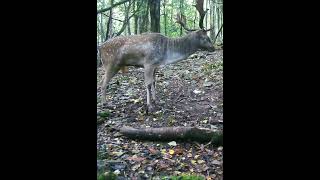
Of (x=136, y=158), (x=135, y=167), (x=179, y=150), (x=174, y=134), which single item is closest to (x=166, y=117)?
(x=174, y=134)

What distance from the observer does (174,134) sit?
288 cm

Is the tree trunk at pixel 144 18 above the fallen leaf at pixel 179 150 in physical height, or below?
above

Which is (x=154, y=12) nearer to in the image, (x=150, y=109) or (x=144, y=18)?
(x=144, y=18)

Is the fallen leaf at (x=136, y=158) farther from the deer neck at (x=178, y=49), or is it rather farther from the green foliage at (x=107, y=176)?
the deer neck at (x=178, y=49)

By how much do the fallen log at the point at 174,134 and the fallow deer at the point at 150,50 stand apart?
673 mm

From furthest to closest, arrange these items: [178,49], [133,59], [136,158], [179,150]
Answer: [178,49], [133,59], [179,150], [136,158]

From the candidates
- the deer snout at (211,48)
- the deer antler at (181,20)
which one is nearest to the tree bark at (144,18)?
the deer antler at (181,20)

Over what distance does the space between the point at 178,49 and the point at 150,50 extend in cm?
35

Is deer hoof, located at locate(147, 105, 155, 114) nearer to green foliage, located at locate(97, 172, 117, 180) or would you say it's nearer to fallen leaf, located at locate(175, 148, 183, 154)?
fallen leaf, located at locate(175, 148, 183, 154)

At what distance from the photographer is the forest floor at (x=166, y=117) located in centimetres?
252

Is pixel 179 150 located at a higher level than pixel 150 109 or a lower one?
lower

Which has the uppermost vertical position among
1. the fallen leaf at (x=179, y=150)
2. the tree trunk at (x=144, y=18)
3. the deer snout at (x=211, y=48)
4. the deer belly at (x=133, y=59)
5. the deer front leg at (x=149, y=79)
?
the tree trunk at (x=144, y=18)
